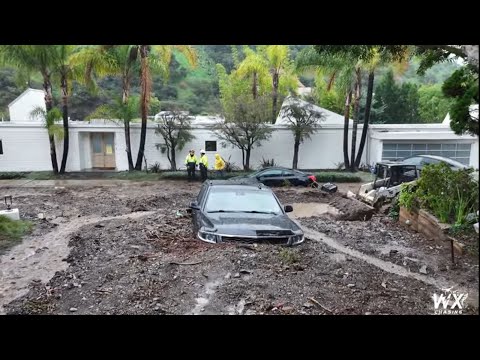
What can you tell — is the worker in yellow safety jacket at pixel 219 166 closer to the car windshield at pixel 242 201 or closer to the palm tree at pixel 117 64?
the palm tree at pixel 117 64

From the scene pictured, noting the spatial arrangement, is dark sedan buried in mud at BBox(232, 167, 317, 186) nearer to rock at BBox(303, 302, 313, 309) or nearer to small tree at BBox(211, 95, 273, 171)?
small tree at BBox(211, 95, 273, 171)

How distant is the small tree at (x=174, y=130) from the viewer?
18.3 m

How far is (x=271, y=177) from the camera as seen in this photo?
47.3 feet

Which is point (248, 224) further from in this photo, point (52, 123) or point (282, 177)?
point (52, 123)

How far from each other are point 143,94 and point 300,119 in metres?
6.72

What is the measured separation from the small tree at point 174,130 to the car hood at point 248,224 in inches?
485

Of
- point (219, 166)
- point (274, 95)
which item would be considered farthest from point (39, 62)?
point (274, 95)

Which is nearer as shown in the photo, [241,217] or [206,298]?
[206,298]

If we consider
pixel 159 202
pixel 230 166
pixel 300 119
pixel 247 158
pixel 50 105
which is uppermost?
pixel 50 105

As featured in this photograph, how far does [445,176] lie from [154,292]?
4.99 meters

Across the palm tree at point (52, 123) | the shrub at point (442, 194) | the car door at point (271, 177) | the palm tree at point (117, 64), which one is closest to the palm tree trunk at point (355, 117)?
the car door at point (271, 177)
